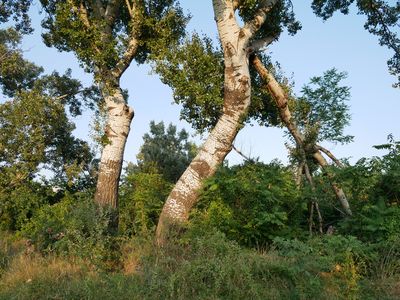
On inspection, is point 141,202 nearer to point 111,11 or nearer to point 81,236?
point 81,236

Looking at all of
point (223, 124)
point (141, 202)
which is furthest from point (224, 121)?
point (141, 202)

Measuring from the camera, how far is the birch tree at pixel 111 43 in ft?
33.8

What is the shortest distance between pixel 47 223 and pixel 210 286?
4.57m

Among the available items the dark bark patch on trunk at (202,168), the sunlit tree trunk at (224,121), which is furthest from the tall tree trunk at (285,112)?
the dark bark patch on trunk at (202,168)

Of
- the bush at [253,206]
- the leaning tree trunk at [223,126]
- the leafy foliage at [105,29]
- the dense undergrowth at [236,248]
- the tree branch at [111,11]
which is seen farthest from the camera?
the tree branch at [111,11]

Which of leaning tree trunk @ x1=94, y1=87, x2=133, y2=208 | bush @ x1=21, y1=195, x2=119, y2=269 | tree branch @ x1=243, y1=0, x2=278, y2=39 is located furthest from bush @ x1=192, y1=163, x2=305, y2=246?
tree branch @ x1=243, y1=0, x2=278, y2=39

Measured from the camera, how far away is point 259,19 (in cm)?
1073

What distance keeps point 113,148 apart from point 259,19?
4.83m

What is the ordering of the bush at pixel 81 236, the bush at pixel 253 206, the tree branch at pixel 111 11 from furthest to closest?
the tree branch at pixel 111 11, the bush at pixel 253 206, the bush at pixel 81 236

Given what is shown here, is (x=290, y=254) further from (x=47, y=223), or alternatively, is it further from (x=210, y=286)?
(x=47, y=223)

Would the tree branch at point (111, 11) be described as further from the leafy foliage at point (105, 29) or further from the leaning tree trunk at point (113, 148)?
the leaning tree trunk at point (113, 148)

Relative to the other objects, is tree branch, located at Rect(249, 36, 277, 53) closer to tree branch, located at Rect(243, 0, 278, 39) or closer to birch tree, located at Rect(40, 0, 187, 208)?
tree branch, located at Rect(243, 0, 278, 39)

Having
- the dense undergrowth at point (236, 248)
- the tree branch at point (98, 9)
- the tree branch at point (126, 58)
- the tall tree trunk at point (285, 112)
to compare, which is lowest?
the dense undergrowth at point (236, 248)

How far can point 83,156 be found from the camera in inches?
719
